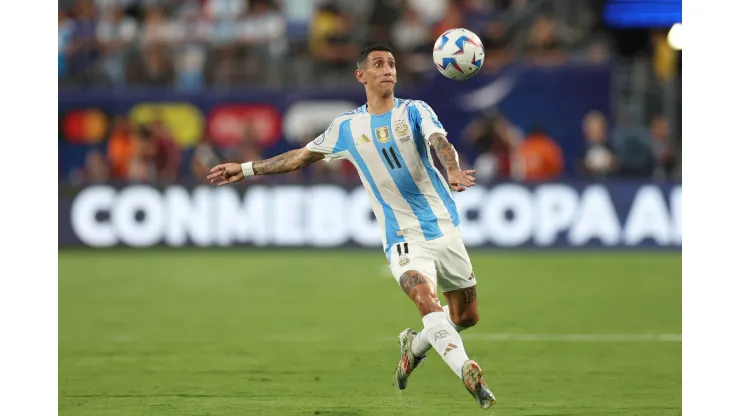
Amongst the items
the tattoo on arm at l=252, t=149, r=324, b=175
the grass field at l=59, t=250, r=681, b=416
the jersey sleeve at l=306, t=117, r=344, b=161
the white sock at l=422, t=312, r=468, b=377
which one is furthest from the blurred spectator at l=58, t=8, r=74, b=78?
the white sock at l=422, t=312, r=468, b=377

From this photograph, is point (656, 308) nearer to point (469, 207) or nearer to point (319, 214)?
point (469, 207)

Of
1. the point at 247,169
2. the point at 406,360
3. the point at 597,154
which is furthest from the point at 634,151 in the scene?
the point at 247,169

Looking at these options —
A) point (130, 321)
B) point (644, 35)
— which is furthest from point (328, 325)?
point (644, 35)

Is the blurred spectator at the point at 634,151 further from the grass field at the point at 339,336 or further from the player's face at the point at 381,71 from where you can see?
the player's face at the point at 381,71

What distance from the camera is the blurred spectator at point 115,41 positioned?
2398 cm

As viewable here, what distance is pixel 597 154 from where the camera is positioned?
70.8 feet

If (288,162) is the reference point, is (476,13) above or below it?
above

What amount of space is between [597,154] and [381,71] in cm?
1368

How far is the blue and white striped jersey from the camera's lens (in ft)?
28.3

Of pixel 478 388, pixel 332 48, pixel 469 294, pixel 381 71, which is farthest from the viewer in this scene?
pixel 332 48

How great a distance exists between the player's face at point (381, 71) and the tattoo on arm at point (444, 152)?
0.55 meters

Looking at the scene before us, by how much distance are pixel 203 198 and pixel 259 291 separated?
493 centimetres

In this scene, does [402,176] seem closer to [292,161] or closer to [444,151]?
[444,151]

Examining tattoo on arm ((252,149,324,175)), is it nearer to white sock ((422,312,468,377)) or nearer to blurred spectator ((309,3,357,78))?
white sock ((422,312,468,377))
